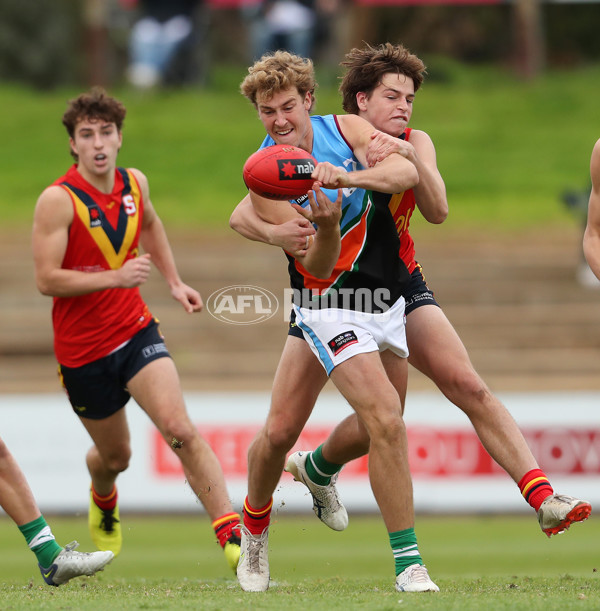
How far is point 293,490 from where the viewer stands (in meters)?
12.5

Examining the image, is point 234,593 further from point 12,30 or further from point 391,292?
point 12,30

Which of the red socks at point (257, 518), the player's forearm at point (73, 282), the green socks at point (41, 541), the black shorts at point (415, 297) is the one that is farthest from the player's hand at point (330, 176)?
the green socks at point (41, 541)

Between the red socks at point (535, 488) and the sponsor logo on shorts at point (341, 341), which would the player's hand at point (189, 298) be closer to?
the sponsor logo on shorts at point (341, 341)

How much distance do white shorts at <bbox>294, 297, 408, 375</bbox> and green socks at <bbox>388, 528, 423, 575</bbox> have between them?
830mm

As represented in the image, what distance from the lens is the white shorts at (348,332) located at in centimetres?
566

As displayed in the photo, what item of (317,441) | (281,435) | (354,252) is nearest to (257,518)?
(281,435)

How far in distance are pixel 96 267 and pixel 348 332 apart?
76.5 inches

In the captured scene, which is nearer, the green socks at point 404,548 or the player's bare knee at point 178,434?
the green socks at point 404,548

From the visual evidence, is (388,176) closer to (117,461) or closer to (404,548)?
(404,548)

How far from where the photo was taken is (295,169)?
5.43 metres

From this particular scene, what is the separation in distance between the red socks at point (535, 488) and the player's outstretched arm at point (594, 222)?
1.03 m

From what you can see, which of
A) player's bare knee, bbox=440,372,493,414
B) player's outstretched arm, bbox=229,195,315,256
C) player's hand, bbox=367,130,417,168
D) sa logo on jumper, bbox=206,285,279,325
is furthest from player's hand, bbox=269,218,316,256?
sa logo on jumper, bbox=206,285,279,325

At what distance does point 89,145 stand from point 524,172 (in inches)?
633

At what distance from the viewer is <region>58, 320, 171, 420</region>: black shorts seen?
22.8 feet
